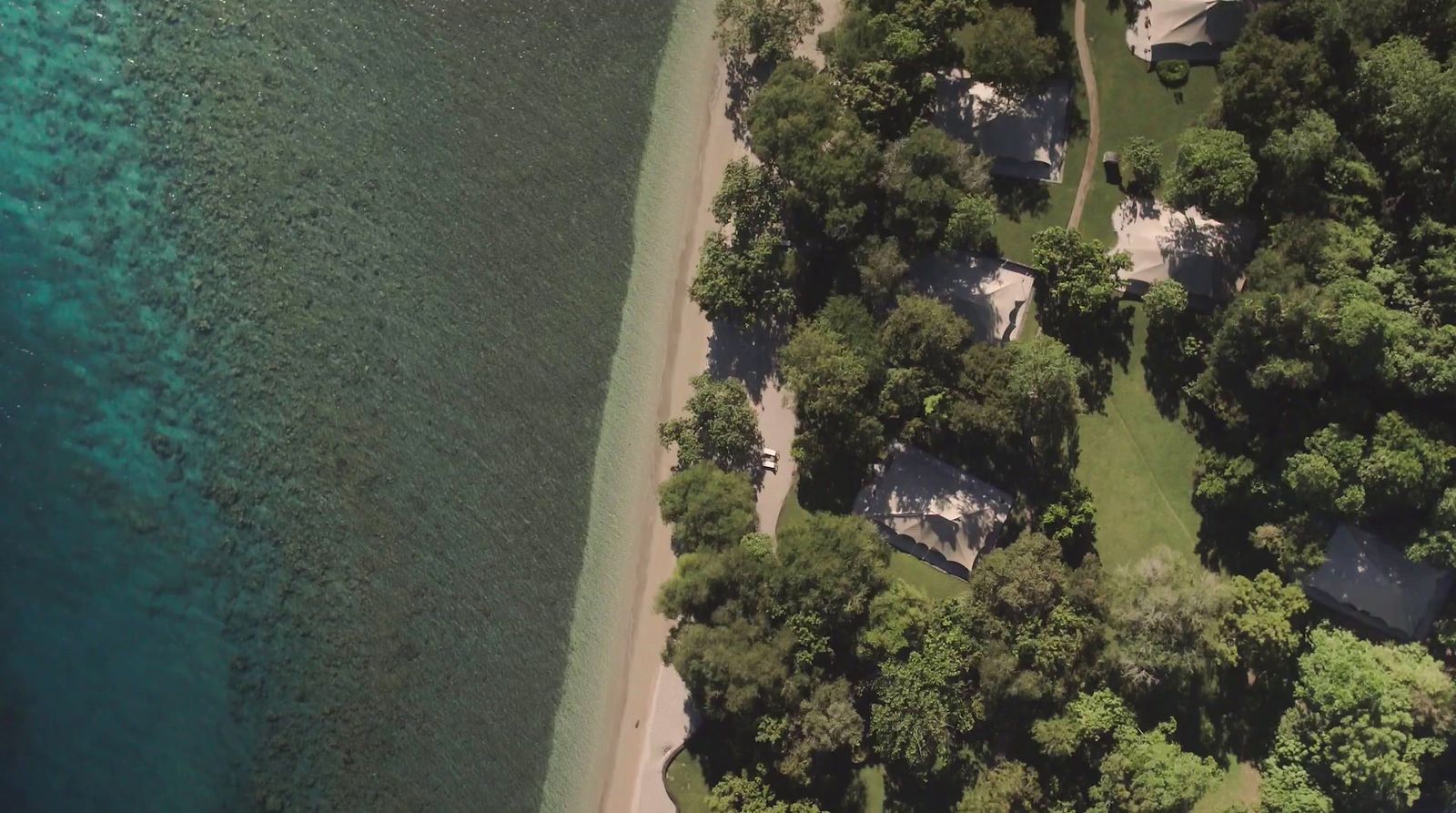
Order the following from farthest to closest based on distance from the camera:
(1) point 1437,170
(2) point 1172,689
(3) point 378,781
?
(3) point 378,781, (2) point 1172,689, (1) point 1437,170

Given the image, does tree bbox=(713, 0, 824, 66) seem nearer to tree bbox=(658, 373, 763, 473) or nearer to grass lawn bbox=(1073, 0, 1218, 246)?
grass lawn bbox=(1073, 0, 1218, 246)

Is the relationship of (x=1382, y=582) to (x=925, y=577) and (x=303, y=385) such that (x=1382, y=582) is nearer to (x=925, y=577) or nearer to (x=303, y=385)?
(x=925, y=577)

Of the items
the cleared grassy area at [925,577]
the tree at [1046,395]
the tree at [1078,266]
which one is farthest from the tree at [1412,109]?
the cleared grassy area at [925,577]

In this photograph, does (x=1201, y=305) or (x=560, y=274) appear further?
(x=560, y=274)

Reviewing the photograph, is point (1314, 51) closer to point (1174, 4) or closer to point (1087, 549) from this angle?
point (1174, 4)

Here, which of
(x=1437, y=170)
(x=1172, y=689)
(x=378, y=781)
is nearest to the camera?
(x=1437, y=170)

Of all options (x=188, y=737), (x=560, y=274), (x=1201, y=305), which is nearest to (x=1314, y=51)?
(x=1201, y=305)

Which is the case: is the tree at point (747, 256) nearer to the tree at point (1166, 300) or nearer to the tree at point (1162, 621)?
the tree at point (1166, 300)

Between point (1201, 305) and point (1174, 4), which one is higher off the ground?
point (1174, 4)

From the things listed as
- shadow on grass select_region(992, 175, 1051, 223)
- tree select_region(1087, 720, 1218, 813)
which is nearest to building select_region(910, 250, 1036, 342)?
shadow on grass select_region(992, 175, 1051, 223)
